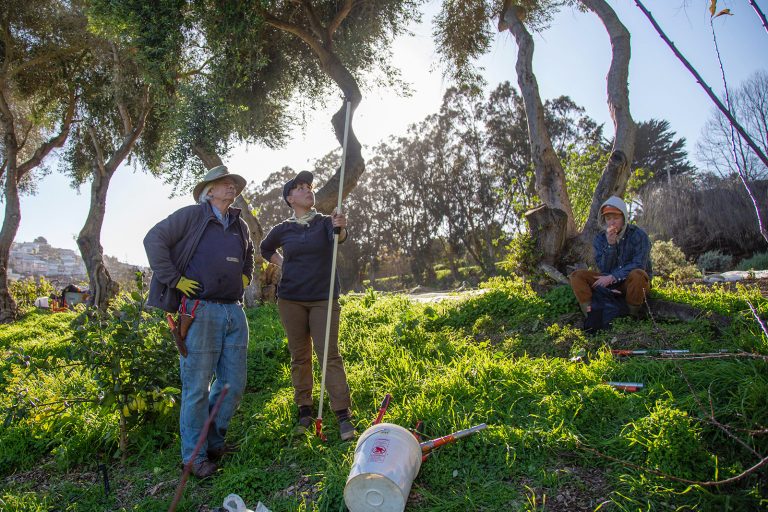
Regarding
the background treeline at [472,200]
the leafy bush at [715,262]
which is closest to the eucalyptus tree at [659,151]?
the background treeline at [472,200]

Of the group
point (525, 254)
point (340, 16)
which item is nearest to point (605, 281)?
point (525, 254)

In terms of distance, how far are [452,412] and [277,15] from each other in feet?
29.7

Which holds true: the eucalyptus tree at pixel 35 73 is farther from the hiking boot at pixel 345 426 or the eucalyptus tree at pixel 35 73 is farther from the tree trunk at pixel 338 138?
the hiking boot at pixel 345 426

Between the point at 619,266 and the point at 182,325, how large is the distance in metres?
4.47

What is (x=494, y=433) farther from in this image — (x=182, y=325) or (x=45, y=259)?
(x=45, y=259)

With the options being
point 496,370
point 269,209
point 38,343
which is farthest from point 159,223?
point 269,209

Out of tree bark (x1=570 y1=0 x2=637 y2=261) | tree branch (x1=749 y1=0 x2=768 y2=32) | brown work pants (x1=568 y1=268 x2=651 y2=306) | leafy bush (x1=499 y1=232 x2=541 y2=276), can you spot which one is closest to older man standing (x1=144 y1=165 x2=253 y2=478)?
tree branch (x1=749 y1=0 x2=768 y2=32)

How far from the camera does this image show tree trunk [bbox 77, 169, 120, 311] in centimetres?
1348

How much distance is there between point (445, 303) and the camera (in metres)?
7.54

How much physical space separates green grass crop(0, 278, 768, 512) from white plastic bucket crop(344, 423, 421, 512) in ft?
0.94

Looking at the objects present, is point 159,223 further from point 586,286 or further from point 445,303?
point 445,303

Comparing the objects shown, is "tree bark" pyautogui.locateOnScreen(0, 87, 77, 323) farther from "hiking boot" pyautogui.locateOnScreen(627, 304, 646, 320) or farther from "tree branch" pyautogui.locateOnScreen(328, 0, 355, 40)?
"hiking boot" pyautogui.locateOnScreen(627, 304, 646, 320)

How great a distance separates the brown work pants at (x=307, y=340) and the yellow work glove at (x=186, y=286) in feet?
2.39

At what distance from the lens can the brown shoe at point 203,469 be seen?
3.46 m
